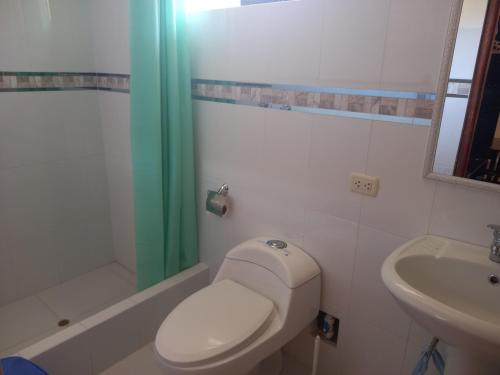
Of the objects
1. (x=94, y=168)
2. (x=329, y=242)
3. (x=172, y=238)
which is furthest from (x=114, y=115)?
(x=329, y=242)

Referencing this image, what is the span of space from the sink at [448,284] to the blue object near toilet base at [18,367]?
4.21 feet

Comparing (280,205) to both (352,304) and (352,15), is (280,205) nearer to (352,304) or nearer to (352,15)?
(352,304)

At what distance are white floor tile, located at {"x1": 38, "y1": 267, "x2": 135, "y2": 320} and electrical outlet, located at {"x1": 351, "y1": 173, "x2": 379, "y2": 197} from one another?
5.29ft

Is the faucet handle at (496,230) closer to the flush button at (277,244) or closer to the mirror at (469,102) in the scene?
the mirror at (469,102)

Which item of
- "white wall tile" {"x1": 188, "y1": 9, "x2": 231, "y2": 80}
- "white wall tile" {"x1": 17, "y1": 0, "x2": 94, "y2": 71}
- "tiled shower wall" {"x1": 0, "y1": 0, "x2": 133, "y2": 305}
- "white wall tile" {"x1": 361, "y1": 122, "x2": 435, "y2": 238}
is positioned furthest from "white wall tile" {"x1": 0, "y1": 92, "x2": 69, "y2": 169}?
"white wall tile" {"x1": 361, "y1": 122, "x2": 435, "y2": 238}

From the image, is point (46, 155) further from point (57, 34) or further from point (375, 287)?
point (375, 287)

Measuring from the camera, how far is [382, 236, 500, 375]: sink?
37.0 inches

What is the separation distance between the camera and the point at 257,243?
1.65m

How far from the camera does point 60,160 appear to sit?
220cm

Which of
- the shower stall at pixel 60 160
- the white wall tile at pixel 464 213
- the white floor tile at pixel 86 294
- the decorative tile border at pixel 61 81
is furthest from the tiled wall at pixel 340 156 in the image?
the white floor tile at pixel 86 294

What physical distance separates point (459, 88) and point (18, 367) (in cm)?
180

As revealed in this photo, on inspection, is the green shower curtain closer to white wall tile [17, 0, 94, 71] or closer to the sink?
white wall tile [17, 0, 94, 71]

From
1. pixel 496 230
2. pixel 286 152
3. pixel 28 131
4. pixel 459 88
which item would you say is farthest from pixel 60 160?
pixel 496 230

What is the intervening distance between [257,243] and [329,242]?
0.32 meters
